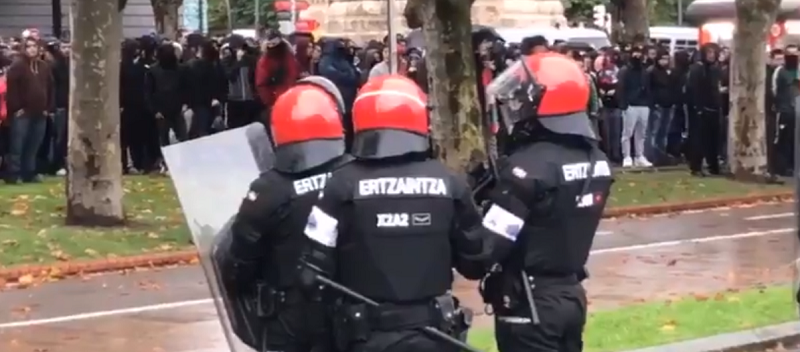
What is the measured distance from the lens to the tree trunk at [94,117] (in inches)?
653

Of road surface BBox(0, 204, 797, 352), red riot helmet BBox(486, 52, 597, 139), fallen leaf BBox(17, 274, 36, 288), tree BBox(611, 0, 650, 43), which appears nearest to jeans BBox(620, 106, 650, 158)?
road surface BBox(0, 204, 797, 352)

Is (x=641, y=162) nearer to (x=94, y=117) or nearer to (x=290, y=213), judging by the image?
(x=94, y=117)

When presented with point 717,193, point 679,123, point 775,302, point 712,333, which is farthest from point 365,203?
point 679,123

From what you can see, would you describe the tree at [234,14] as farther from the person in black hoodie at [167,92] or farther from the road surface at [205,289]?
the road surface at [205,289]

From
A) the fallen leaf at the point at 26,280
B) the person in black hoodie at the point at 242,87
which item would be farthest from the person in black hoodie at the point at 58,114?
the fallen leaf at the point at 26,280

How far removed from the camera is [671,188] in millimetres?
22594

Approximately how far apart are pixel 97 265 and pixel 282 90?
8.63 ft

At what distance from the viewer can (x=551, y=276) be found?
6.85m

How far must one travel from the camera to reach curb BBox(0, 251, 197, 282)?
1452cm

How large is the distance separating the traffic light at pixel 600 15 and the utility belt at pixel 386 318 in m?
50.8

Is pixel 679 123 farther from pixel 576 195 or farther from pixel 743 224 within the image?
pixel 576 195

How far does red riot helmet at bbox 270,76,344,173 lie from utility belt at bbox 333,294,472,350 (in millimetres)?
571

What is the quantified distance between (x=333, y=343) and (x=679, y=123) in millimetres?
20127

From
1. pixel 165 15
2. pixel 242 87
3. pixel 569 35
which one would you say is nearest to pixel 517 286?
pixel 242 87
